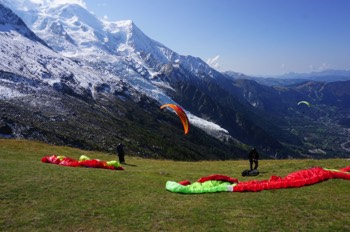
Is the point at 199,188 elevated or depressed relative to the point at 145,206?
depressed

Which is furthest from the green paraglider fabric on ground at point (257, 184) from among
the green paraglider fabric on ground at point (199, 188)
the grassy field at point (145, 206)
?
the grassy field at point (145, 206)

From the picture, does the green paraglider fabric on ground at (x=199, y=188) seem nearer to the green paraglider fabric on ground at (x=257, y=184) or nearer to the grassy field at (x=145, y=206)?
the green paraglider fabric on ground at (x=257, y=184)

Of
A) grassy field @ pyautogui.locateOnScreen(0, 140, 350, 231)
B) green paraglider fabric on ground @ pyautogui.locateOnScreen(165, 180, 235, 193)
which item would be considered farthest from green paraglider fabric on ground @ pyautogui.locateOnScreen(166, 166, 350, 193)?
grassy field @ pyautogui.locateOnScreen(0, 140, 350, 231)

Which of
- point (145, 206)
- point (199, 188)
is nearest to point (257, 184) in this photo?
A: point (199, 188)

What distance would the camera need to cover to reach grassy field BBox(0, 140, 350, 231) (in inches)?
A: 745

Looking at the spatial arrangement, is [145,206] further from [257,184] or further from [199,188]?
[257,184]

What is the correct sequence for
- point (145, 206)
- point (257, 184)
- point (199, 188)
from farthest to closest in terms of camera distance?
point (199, 188), point (257, 184), point (145, 206)

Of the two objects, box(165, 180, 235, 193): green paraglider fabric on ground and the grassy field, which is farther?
box(165, 180, 235, 193): green paraglider fabric on ground

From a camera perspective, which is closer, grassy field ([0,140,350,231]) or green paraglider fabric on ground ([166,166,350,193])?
grassy field ([0,140,350,231])

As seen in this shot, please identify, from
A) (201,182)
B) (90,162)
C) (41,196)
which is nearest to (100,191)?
(41,196)

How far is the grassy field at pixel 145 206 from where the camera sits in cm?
1892

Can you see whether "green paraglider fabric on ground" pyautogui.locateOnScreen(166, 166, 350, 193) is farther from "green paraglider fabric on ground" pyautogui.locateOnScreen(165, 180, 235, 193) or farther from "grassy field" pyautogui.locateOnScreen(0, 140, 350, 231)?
"grassy field" pyautogui.locateOnScreen(0, 140, 350, 231)

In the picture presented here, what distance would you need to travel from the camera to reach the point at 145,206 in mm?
22328

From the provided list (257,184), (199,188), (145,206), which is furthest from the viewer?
(199,188)
